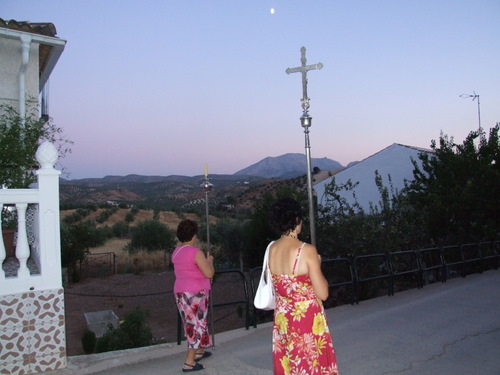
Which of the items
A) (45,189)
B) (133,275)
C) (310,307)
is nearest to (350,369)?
(310,307)

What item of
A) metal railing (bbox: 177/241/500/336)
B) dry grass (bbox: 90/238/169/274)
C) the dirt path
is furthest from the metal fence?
dry grass (bbox: 90/238/169/274)

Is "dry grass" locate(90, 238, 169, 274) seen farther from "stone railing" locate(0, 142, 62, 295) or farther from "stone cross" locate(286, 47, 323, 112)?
"stone railing" locate(0, 142, 62, 295)

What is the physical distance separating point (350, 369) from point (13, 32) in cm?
836

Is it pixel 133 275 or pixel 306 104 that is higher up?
pixel 306 104

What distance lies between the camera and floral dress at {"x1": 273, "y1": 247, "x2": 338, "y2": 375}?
11.3ft

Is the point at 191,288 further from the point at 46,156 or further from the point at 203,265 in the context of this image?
the point at 46,156

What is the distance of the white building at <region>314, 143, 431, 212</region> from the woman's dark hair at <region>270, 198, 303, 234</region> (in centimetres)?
1891

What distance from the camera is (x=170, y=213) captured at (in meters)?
42.0

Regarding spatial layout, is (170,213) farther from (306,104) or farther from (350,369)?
(350,369)

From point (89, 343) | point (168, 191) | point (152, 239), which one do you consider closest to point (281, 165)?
point (168, 191)

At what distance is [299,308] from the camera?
11.5 feet

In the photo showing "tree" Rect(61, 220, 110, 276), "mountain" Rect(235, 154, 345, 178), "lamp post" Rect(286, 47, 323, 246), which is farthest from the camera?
"mountain" Rect(235, 154, 345, 178)

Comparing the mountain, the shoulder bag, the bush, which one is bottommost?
the bush

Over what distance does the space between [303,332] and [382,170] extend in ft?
66.3
